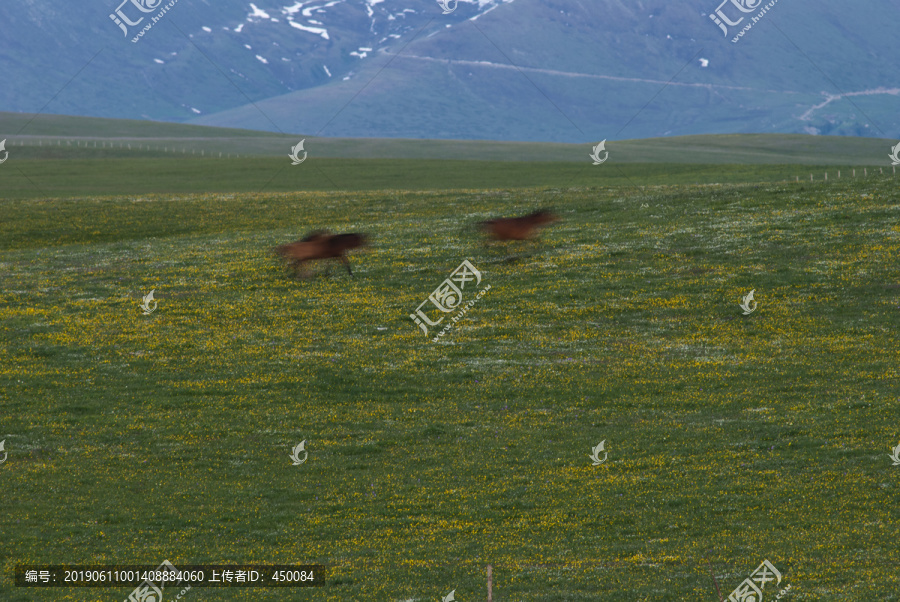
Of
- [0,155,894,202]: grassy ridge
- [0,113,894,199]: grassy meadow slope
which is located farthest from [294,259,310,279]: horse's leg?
[0,155,894,202]: grassy ridge

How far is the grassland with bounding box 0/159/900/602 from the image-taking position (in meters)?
22.0

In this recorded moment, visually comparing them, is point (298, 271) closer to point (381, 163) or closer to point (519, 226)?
point (519, 226)

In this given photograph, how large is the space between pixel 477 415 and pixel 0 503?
16.0m

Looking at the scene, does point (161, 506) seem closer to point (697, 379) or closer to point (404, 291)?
point (697, 379)

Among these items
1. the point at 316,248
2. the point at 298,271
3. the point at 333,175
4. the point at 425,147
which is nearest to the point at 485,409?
the point at 316,248

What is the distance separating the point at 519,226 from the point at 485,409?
26330mm

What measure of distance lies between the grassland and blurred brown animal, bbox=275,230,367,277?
3.88ft

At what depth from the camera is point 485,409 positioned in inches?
1309

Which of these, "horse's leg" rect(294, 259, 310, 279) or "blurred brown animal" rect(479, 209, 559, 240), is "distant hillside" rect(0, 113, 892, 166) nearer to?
"blurred brown animal" rect(479, 209, 559, 240)

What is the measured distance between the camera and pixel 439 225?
63094 mm

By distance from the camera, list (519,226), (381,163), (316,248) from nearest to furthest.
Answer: (519,226)
(316,248)
(381,163)

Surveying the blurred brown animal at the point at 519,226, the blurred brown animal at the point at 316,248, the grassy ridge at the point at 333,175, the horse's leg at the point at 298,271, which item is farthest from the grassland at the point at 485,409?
the grassy ridge at the point at 333,175

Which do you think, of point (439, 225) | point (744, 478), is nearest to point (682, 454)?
point (744, 478)

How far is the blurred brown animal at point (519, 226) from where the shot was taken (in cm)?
733
